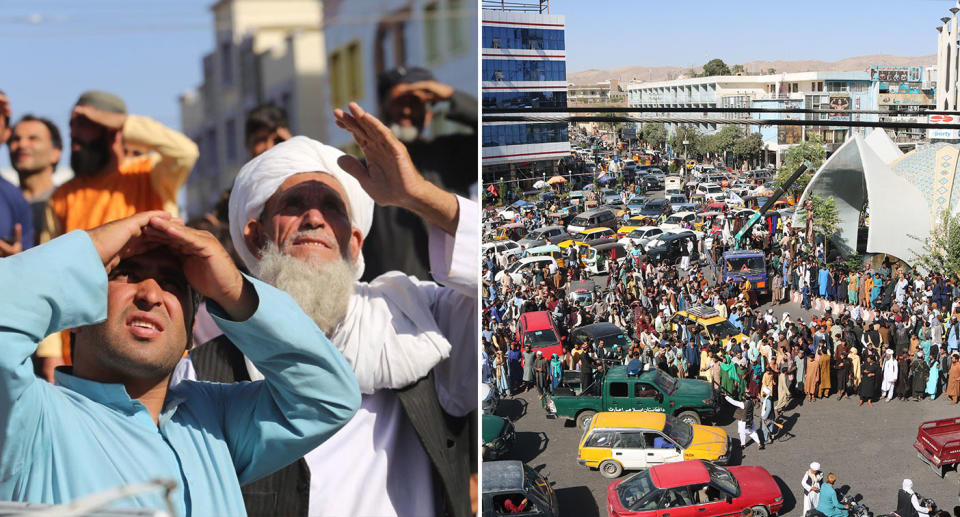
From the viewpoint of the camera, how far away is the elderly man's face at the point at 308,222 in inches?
104

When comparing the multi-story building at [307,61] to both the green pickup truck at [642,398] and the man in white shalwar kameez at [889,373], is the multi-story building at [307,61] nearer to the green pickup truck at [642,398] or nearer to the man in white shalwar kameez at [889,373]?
the green pickup truck at [642,398]

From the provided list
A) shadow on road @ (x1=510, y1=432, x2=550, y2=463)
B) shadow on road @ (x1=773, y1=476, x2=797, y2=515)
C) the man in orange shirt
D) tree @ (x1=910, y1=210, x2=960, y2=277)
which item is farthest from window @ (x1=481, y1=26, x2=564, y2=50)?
the man in orange shirt

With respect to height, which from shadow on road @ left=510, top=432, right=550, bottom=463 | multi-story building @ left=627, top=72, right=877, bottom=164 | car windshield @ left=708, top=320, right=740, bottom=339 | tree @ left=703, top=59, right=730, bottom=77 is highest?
tree @ left=703, top=59, right=730, bottom=77

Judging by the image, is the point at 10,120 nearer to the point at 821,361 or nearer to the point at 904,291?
the point at 821,361

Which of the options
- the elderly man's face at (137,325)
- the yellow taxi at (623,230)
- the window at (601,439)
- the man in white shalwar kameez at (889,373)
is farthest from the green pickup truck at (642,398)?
the yellow taxi at (623,230)

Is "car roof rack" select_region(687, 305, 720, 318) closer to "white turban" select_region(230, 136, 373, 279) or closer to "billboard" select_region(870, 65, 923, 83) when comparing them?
"white turban" select_region(230, 136, 373, 279)

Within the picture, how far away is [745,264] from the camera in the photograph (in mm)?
14047

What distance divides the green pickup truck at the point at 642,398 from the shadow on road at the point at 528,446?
394 mm

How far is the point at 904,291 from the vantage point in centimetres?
1280

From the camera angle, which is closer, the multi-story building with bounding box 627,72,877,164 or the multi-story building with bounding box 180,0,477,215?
the multi-story building with bounding box 180,0,477,215

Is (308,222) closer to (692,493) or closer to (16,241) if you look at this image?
(16,241)

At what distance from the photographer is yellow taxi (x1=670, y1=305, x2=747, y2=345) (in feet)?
37.2

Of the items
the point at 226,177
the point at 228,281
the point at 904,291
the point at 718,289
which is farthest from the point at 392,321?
the point at 904,291

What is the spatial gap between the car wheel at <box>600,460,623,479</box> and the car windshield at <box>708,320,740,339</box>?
3.49 m
